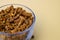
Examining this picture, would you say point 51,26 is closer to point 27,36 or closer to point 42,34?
point 42,34

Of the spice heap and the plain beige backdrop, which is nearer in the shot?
the spice heap

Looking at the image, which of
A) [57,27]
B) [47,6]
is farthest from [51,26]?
[47,6]

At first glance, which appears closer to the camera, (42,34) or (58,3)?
(42,34)

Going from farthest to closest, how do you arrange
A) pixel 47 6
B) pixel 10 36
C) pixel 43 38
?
pixel 47 6 < pixel 43 38 < pixel 10 36

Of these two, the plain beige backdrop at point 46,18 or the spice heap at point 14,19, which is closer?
the spice heap at point 14,19
